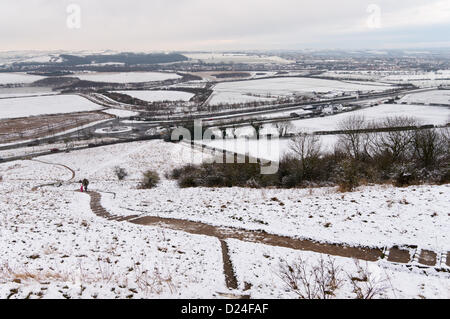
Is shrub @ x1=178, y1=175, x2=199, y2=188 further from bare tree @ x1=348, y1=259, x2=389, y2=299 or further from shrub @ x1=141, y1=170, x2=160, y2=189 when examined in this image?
bare tree @ x1=348, y1=259, x2=389, y2=299

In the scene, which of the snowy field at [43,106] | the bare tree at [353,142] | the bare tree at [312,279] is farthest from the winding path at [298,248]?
the snowy field at [43,106]

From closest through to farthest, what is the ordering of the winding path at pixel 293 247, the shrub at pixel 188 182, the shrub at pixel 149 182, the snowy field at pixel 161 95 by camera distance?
the winding path at pixel 293 247 → the shrub at pixel 188 182 → the shrub at pixel 149 182 → the snowy field at pixel 161 95

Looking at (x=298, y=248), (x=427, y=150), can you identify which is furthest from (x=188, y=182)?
(x=427, y=150)

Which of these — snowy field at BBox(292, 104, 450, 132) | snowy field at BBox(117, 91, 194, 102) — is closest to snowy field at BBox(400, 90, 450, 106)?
snowy field at BBox(292, 104, 450, 132)

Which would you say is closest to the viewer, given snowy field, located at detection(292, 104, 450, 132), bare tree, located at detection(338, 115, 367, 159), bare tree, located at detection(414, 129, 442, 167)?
bare tree, located at detection(414, 129, 442, 167)

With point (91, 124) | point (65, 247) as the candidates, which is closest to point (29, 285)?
point (65, 247)

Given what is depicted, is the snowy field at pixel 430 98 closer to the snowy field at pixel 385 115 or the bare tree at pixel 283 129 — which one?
the snowy field at pixel 385 115
